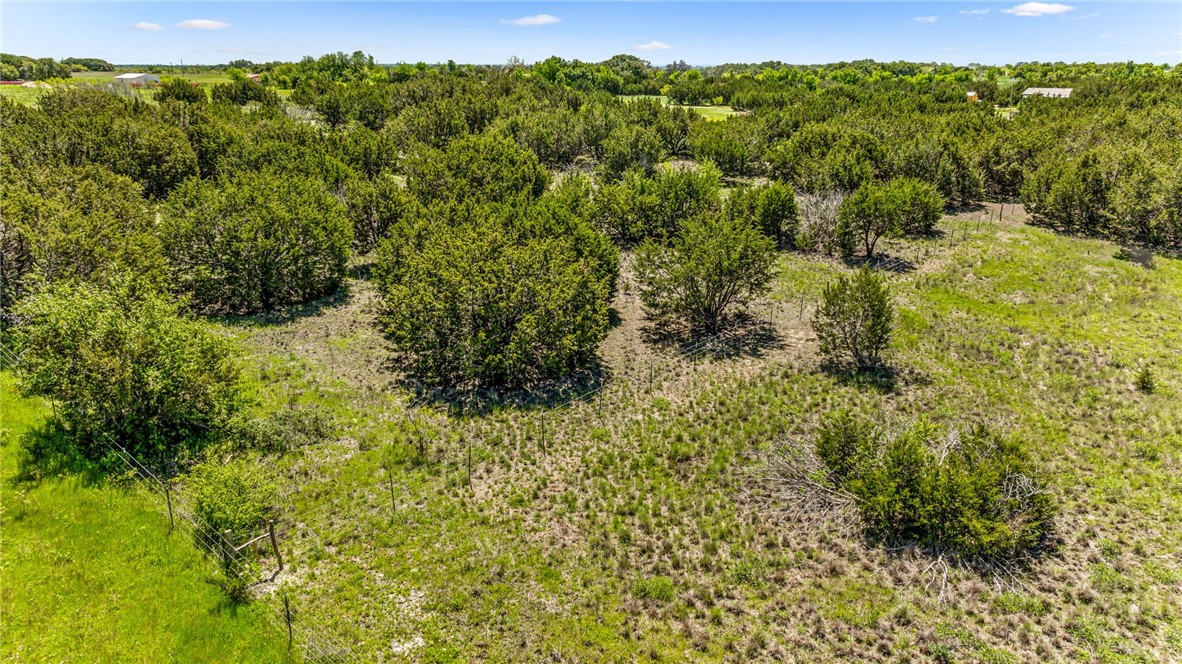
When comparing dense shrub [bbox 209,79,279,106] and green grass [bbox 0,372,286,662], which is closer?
green grass [bbox 0,372,286,662]

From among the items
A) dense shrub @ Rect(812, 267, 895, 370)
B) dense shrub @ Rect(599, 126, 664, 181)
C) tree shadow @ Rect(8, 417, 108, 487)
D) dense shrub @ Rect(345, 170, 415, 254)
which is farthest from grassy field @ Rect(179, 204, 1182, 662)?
dense shrub @ Rect(599, 126, 664, 181)

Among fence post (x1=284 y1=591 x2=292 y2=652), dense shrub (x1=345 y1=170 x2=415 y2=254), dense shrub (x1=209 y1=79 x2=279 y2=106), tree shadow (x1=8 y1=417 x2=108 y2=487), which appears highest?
dense shrub (x1=209 y1=79 x2=279 y2=106)

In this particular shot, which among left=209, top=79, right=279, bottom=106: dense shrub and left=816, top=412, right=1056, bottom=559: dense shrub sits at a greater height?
left=209, top=79, right=279, bottom=106: dense shrub

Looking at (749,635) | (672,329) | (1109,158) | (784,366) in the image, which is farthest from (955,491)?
(1109,158)

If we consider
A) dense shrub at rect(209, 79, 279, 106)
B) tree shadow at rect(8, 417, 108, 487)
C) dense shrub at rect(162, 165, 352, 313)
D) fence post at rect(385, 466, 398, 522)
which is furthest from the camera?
dense shrub at rect(209, 79, 279, 106)

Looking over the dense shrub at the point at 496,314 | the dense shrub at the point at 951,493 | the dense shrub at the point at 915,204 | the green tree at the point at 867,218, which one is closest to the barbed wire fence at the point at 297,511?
the dense shrub at the point at 496,314

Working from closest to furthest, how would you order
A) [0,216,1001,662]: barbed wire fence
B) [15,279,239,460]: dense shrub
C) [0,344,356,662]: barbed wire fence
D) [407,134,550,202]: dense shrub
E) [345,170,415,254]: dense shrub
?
1. [0,344,356,662]: barbed wire fence
2. [0,216,1001,662]: barbed wire fence
3. [15,279,239,460]: dense shrub
4. [345,170,415,254]: dense shrub
5. [407,134,550,202]: dense shrub

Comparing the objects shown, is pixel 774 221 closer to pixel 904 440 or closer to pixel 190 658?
pixel 904 440

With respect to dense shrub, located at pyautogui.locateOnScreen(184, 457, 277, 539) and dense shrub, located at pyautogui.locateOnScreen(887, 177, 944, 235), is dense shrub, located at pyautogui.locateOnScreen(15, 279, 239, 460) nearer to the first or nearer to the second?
dense shrub, located at pyautogui.locateOnScreen(184, 457, 277, 539)
